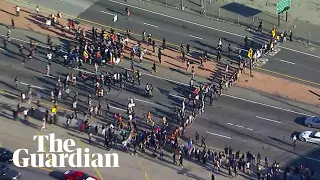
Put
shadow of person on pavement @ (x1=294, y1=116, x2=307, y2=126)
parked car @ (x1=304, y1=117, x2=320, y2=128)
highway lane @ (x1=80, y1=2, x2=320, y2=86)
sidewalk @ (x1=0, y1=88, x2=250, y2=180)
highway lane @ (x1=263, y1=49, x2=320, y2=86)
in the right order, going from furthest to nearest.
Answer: highway lane @ (x1=80, y1=2, x2=320, y2=86)
highway lane @ (x1=263, y1=49, x2=320, y2=86)
shadow of person on pavement @ (x1=294, y1=116, x2=307, y2=126)
parked car @ (x1=304, y1=117, x2=320, y2=128)
sidewalk @ (x1=0, y1=88, x2=250, y2=180)

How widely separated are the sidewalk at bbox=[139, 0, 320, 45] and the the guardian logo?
32937 millimetres

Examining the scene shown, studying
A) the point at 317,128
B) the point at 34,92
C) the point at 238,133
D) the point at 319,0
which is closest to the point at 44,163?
the point at 34,92

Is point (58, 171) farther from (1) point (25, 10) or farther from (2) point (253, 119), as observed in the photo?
(1) point (25, 10)

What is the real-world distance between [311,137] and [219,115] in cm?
1060

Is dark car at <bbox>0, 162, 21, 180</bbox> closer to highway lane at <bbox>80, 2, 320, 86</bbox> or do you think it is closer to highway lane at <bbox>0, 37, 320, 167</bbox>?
highway lane at <bbox>0, 37, 320, 167</bbox>

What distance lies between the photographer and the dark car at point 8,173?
304 ft

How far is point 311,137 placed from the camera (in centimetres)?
10125

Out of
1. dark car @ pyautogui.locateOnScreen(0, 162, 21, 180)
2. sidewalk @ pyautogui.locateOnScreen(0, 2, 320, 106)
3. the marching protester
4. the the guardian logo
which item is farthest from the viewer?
sidewalk @ pyautogui.locateOnScreen(0, 2, 320, 106)

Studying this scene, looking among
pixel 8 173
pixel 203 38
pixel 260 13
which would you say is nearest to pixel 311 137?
pixel 203 38

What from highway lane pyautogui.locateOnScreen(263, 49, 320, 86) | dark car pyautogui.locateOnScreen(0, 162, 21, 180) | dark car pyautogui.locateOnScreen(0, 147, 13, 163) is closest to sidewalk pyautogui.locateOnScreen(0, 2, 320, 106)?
highway lane pyautogui.locateOnScreen(263, 49, 320, 86)

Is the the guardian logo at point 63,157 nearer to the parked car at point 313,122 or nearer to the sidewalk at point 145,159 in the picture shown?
the sidewalk at point 145,159

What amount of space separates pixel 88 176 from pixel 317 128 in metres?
25.7

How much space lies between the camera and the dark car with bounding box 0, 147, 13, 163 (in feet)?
317

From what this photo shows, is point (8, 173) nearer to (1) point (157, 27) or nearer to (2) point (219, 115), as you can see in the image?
(2) point (219, 115)
